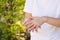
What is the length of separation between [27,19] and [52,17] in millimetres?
204

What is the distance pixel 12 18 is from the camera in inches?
76.0

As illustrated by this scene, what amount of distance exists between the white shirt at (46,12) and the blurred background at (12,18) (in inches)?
30.3

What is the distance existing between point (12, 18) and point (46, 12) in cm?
92

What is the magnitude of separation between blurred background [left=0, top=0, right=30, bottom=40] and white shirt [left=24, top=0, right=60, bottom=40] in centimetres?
77

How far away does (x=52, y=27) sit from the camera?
42.4 inches

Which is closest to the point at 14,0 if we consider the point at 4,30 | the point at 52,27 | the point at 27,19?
the point at 4,30

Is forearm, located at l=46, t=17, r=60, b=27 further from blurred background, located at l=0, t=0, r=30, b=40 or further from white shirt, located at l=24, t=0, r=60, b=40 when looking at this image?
blurred background, located at l=0, t=0, r=30, b=40

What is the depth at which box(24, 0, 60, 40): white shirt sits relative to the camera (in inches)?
40.4

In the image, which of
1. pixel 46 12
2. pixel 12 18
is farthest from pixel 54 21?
pixel 12 18

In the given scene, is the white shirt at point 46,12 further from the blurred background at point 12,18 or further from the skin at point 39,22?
the blurred background at point 12,18

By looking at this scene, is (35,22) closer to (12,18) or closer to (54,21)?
(54,21)

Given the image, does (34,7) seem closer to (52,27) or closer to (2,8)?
(52,27)

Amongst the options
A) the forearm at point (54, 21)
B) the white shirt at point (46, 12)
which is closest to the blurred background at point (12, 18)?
the white shirt at point (46, 12)

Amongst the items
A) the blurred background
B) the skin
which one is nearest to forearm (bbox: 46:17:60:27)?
the skin
